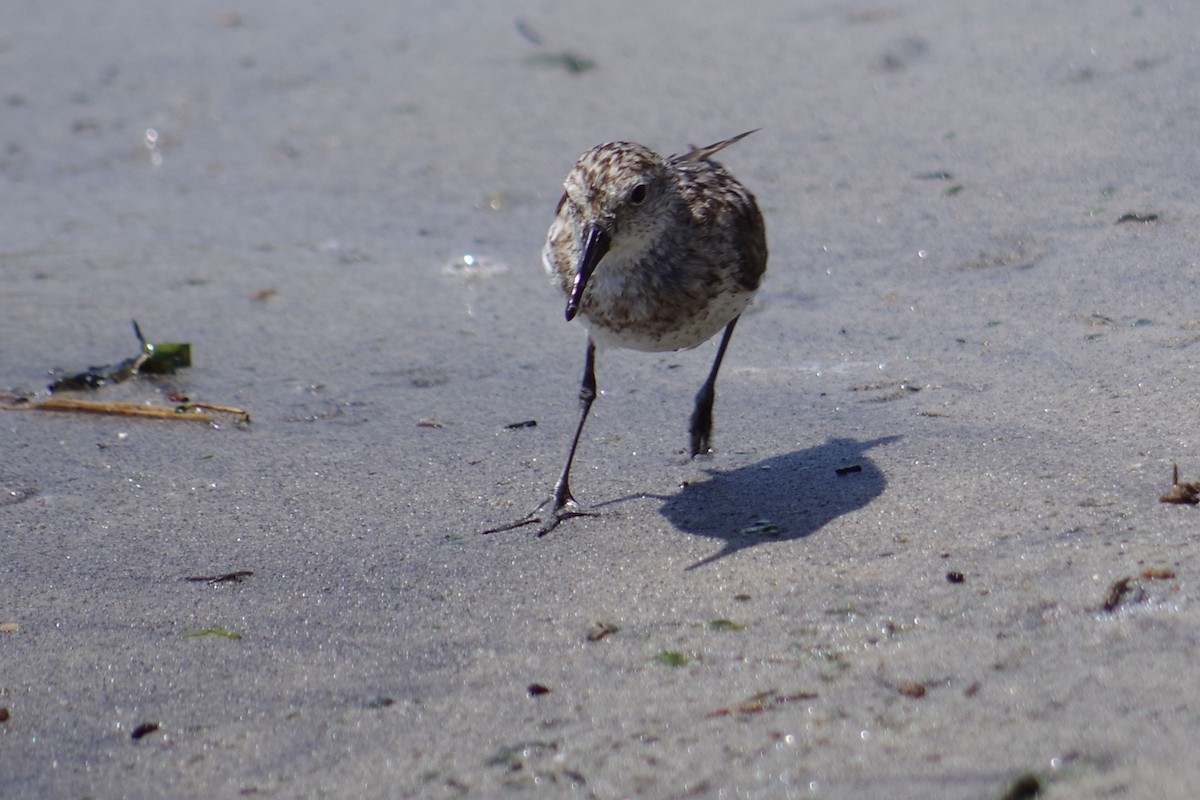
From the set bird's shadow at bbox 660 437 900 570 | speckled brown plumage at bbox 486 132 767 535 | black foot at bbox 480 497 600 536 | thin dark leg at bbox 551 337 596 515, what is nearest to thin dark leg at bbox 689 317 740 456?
speckled brown plumage at bbox 486 132 767 535

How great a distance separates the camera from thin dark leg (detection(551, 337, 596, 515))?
4.24 m

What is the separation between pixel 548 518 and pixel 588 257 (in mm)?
848

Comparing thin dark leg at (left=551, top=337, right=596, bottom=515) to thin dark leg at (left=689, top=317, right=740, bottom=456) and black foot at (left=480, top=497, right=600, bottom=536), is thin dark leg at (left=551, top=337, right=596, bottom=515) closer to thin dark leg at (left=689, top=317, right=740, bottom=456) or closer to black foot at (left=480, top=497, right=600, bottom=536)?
black foot at (left=480, top=497, right=600, bottom=536)

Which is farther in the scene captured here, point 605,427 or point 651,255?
point 605,427

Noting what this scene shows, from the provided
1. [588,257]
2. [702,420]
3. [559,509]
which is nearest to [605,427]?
[702,420]

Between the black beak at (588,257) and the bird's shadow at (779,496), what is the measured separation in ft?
2.37

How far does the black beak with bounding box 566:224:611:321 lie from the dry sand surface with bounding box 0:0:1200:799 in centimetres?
67

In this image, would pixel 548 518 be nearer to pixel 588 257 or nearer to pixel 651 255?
pixel 588 257

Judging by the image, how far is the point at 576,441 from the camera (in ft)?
14.5

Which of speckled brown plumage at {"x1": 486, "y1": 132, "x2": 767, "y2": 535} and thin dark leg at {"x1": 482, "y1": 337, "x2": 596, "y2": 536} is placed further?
speckled brown plumage at {"x1": 486, "y1": 132, "x2": 767, "y2": 535}

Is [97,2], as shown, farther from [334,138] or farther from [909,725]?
[909,725]

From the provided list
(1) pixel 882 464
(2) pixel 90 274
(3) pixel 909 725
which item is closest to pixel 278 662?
(3) pixel 909 725

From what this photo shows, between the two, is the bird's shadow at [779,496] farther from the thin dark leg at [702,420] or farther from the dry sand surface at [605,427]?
the thin dark leg at [702,420]

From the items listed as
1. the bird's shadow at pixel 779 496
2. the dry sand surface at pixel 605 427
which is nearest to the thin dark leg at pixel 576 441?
the dry sand surface at pixel 605 427
